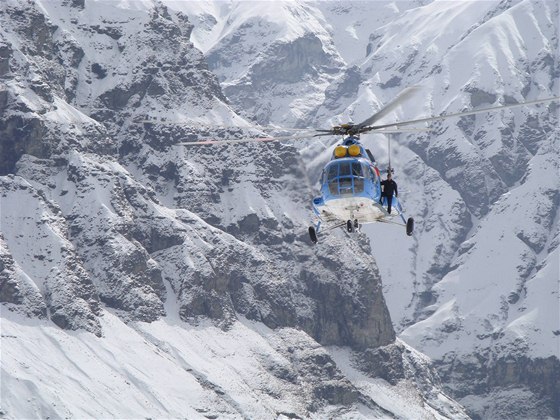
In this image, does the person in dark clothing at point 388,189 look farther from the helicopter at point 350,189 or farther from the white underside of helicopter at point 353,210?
the white underside of helicopter at point 353,210

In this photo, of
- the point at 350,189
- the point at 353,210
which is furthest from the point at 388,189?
the point at 350,189

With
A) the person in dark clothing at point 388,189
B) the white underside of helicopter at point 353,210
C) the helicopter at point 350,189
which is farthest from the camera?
the person in dark clothing at point 388,189

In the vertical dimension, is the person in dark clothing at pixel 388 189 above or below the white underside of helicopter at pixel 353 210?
above

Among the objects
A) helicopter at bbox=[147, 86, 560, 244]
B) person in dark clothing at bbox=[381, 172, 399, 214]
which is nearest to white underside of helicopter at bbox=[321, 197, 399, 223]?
helicopter at bbox=[147, 86, 560, 244]

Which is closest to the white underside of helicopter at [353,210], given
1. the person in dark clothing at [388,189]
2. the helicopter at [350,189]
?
the helicopter at [350,189]

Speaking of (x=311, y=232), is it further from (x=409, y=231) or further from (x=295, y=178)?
(x=295, y=178)

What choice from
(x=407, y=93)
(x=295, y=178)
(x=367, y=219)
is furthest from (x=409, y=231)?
(x=295, y=178)

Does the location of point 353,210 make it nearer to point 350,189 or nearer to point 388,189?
point 350,189

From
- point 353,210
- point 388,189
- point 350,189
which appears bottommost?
point 353,210
